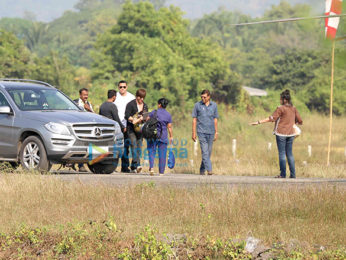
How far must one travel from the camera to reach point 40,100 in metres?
16.4

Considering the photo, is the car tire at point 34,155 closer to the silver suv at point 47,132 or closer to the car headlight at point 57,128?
the silver suv at point 47,132

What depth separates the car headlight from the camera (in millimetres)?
15219

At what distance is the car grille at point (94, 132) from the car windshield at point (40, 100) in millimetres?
1091

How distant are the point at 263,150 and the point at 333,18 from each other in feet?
70.7

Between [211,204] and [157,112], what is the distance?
245 inches

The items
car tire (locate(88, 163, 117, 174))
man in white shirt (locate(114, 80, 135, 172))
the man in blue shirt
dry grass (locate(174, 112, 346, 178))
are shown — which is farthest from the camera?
dry grass (locate(174, 112, 346, 178))

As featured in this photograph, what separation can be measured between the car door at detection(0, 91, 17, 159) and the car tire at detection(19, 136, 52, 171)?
0.28m

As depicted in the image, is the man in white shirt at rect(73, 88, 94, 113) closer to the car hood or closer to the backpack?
the car hood

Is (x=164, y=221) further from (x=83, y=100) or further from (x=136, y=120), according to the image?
(x=83, y=100)

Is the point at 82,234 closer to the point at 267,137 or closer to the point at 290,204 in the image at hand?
the point at 290,204

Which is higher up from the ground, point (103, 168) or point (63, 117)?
point (63, 117)

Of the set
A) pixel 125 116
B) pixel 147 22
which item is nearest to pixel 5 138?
pixel 125 116

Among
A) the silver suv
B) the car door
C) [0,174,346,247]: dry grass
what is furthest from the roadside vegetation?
the car door

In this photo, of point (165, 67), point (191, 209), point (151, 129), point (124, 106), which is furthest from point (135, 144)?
point (165, 67)
